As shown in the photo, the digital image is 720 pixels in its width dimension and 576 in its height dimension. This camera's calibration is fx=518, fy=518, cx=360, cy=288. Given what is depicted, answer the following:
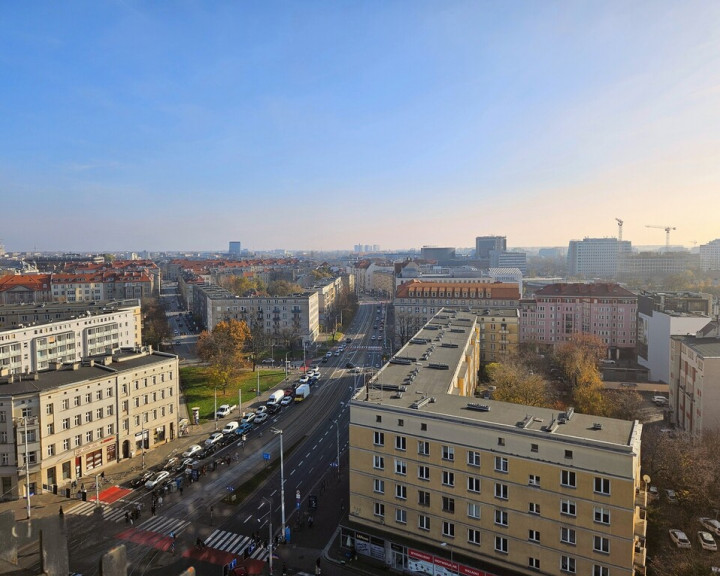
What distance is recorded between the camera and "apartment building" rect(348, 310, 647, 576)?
2181 cm

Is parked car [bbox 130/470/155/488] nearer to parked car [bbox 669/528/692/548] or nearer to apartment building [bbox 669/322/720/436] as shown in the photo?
parked car [bbox 669/528/692/548]

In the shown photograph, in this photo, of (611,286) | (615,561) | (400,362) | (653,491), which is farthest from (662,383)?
(615,561)

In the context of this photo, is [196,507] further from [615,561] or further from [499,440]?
[615,561]

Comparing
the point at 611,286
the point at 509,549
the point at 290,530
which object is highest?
the point at 611,286

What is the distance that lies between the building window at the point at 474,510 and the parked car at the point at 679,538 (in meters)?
12.1

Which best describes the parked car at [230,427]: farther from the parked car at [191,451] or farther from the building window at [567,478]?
the building window at [567,478]

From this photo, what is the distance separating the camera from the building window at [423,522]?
84.9 ft

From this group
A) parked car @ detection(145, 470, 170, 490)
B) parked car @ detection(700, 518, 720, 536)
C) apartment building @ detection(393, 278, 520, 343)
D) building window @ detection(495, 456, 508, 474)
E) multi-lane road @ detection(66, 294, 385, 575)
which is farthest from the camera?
apartment building @ detection(393, 278, 520, 343)

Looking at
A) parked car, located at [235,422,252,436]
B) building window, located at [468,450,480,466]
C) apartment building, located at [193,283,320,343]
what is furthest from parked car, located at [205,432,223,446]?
apartment building, located at [193,283,320,343]

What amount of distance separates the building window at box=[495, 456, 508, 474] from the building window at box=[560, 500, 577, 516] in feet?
8.73

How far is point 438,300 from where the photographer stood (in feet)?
285

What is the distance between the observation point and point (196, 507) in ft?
106

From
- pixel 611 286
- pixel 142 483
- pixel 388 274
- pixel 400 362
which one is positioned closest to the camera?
pixel 142 483

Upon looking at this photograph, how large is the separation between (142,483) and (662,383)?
59893mm
